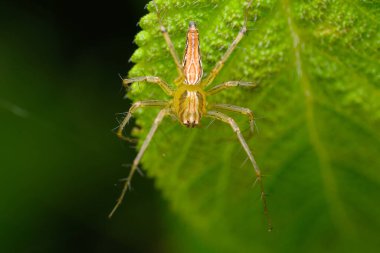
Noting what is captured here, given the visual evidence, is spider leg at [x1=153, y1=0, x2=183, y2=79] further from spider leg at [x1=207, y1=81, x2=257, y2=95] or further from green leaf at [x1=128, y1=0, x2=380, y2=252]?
spider leg at [x1=207, y1=81, x2=257, y2=95]

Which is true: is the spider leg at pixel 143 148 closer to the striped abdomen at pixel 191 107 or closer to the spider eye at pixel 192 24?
the striped abdomen at pixel 191 107

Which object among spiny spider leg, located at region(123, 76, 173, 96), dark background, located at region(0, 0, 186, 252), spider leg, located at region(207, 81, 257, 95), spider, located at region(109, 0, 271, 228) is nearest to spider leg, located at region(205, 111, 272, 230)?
spider, located at region(109, 0, 271, 228)

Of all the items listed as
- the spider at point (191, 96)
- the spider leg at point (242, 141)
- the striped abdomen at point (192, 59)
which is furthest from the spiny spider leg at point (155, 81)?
the spider leg at point (242, 141)

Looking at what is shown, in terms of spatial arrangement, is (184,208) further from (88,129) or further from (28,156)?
(28,156)

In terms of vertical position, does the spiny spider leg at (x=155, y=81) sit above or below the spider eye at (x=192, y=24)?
below

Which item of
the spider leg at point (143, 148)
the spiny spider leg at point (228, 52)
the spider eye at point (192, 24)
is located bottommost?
the spider leg at point (143, 148)
